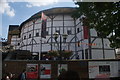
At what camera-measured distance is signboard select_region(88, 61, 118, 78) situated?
660 inches

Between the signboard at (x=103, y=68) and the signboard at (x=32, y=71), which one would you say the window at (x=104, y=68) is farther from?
the signboard at (x=32, y=71)

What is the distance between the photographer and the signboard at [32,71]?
16875 mm

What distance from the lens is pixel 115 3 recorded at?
7.11m

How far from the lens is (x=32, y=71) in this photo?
1698 cm

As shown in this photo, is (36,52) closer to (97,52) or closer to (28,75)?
(97,52)

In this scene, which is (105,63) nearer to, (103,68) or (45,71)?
(103,68)

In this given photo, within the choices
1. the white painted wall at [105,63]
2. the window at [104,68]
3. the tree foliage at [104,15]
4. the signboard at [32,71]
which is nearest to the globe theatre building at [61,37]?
the white painted wall at [105,63]

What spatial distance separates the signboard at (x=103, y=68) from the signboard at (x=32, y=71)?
5.51 m

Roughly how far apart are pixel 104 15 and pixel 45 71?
36.5ft

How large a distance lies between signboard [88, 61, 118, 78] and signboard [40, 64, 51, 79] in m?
4.20

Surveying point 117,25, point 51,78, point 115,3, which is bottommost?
point 51,78

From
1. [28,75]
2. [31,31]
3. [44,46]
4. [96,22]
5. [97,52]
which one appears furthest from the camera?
[31,31]

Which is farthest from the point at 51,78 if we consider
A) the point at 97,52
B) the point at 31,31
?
the point at 31,31

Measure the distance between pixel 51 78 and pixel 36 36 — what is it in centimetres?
1523
